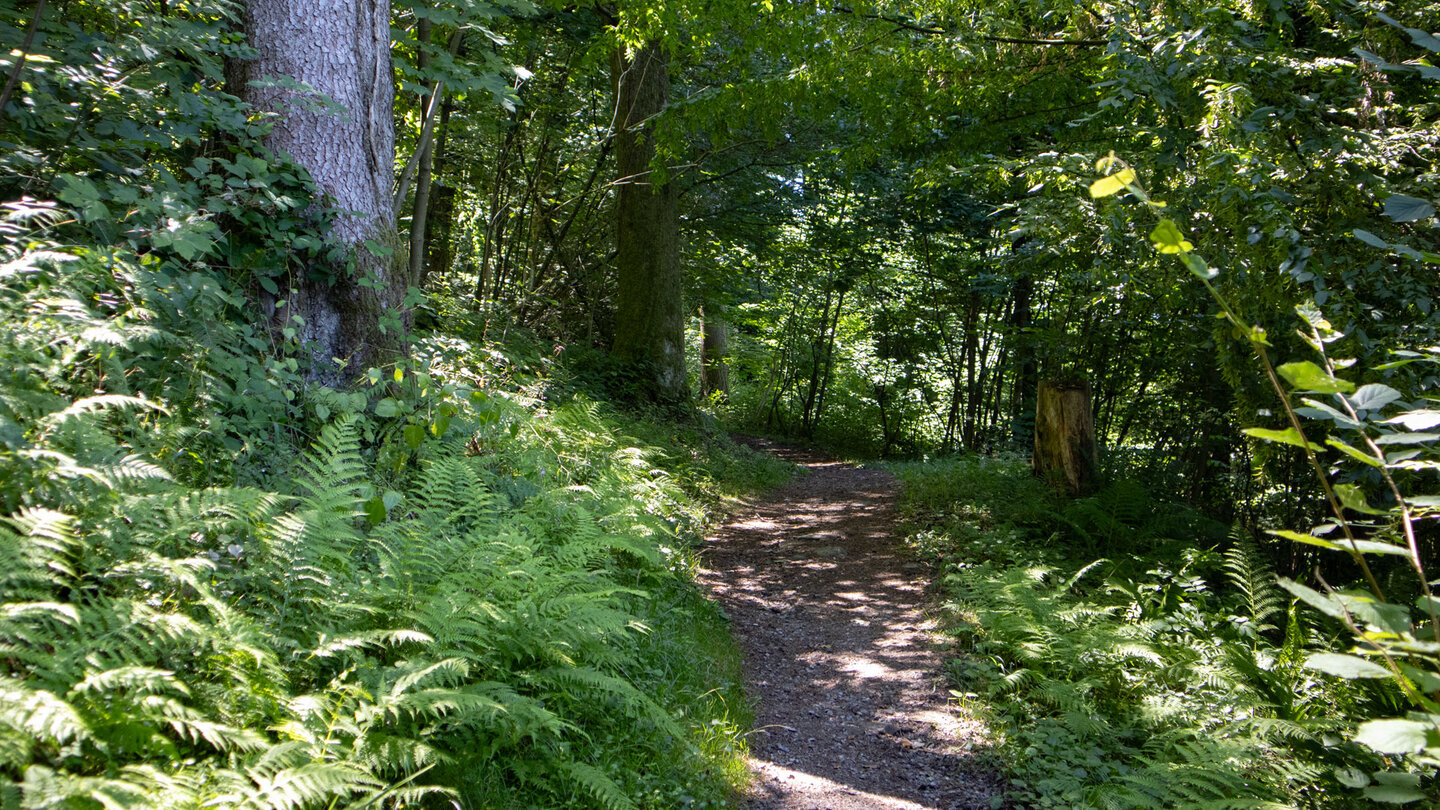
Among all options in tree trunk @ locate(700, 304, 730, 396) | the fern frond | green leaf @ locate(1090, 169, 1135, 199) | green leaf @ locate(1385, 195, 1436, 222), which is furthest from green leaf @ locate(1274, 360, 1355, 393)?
tree trunk @ locate(700, 304, 730, 396)

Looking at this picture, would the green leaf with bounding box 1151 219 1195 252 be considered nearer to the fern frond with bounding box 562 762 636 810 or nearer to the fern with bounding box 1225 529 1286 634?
the fern frond with bounding box 562 762 636 810

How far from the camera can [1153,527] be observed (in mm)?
7117

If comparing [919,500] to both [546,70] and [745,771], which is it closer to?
[745,771]

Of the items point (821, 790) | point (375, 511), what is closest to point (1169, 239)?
point (375, 511)

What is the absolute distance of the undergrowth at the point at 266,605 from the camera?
86.1 inches

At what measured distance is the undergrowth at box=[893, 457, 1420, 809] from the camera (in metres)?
3.60

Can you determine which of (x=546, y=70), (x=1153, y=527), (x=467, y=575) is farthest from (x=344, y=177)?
(x=546, y=70)

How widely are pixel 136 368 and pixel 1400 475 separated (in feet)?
20.9

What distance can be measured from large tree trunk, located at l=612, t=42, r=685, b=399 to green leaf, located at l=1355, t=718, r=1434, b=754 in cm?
1056

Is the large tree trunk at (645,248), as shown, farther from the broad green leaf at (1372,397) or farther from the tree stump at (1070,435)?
the broad green leaf at (1372,397)

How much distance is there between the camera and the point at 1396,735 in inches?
44.8

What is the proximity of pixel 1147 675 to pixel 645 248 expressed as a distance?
8704mm

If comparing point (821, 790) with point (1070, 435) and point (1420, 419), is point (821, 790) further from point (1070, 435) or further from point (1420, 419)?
point (1070, 435)

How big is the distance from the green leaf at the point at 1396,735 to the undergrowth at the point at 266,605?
2313 mm
